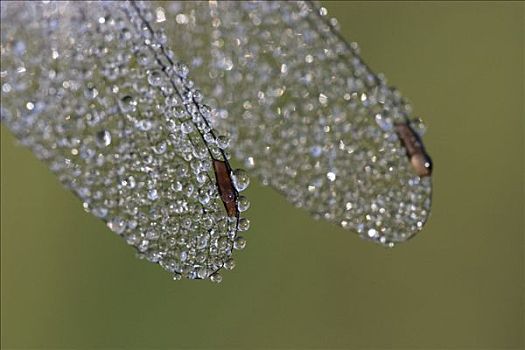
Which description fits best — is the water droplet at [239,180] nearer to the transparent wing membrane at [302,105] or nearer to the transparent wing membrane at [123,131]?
the transparent wing membrane at [123,131]

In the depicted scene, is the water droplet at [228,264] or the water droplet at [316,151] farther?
the water droplet at [316,151]

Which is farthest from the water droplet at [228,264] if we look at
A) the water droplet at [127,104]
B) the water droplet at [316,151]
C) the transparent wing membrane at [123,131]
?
the water droplet at [316,151]

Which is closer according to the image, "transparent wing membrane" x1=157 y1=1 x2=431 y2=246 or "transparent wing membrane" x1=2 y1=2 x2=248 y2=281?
"transparent wing membrane" x1=2 y1=2 x2=248 y2=281

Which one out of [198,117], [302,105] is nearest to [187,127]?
[198,117]

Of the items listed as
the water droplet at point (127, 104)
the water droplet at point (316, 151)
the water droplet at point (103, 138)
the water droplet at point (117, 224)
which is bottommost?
the water droplet at point (117, 224)

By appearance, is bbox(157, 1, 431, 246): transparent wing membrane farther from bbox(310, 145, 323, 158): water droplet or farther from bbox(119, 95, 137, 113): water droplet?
bbox(119, 95, 137, 113): water droplet

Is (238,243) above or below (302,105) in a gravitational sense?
below

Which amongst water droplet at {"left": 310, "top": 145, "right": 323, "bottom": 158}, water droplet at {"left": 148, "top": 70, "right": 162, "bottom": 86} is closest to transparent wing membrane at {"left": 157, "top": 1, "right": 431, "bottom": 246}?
water droplet at {"left": 310, "top": 145, "right": 323, "bottom": 158}

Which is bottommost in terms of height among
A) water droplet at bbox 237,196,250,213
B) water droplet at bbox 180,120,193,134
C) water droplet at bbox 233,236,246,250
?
water droplet at bbox 233,236,246,250

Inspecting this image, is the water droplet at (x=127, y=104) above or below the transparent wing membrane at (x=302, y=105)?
below

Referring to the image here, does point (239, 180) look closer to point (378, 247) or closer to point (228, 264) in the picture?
point (228, 264)

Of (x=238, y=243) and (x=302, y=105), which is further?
(x=302, y=105)

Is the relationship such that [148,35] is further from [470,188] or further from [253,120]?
[470,188]
